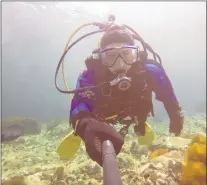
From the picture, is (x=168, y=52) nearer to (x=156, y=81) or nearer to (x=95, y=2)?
(x=95, y=2)

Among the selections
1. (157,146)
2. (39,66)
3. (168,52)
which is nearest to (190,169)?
(157,146)

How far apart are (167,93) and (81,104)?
136 centimetres

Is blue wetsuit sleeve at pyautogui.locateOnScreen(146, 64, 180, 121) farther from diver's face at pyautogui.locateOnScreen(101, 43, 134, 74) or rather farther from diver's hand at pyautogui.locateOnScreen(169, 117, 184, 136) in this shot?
diver's face at pyautogui.locateOnScreen(101, 43, 134, 74)

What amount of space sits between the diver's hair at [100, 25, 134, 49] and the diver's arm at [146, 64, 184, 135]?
0.49 metres

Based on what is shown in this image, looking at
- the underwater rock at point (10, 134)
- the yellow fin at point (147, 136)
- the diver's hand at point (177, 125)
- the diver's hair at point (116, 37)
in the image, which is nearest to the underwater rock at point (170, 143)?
the yellow fin at point (147, 136)

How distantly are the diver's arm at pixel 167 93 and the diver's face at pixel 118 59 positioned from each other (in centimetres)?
39

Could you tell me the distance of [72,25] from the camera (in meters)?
31.3

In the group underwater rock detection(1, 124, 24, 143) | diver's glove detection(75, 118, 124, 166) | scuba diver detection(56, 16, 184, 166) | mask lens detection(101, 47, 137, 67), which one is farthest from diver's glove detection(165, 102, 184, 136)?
underwater rock detection(1, 124, 24, 143)

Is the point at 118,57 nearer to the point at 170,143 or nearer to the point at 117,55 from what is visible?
the point at 117,55

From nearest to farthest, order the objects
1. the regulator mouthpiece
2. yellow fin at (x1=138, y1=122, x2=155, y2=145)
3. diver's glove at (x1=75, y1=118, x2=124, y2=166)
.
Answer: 1. diver's glove at (x1=75, y1=118, x2=124, y2=166)
2. the regulator mouthpiece
3. yellow fin at (x1=138, y1=122, x2=155, y2=145)

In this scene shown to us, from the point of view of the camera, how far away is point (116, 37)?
11.7 ft

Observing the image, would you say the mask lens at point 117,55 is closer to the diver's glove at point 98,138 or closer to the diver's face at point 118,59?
the diver's face at point 118,59

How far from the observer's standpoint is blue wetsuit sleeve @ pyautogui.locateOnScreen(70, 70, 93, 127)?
3.10 meters

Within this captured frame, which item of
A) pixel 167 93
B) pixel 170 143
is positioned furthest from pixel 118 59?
pixel 170 143
